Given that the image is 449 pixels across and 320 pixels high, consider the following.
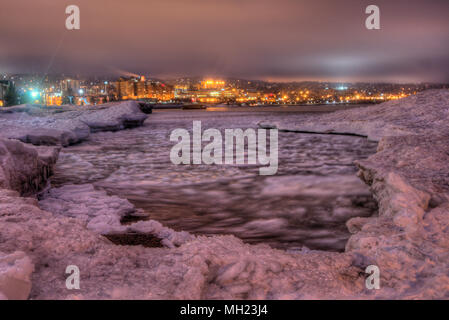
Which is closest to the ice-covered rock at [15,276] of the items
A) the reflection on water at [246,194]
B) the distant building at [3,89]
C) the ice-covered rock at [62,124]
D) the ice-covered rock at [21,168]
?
the reflection on water at [246,194]

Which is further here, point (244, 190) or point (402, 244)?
point (244, 190)

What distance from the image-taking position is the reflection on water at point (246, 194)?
12.1 feet

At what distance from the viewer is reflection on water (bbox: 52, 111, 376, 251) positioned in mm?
3676

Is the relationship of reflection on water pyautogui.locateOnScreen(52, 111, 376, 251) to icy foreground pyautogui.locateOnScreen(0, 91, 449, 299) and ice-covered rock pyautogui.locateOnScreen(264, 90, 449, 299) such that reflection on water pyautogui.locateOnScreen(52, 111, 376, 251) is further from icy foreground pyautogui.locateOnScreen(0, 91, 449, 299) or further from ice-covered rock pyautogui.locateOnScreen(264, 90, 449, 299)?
icy foreground pyautogui.locateOnScreen(0, 91, 449, 299)

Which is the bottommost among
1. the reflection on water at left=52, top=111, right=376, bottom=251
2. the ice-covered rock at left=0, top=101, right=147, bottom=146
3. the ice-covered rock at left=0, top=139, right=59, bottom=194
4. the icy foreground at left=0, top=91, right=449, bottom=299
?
the reflection on water at left=52, top=111, right=376, bottom=251

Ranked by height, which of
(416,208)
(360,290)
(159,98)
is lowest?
(360,290)

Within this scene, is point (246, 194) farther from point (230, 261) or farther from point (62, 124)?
point (62, 124)

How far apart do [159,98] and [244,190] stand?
136498 mm

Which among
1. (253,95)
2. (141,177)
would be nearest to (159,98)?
(253,95)

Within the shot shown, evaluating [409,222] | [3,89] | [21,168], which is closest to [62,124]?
[21,168]

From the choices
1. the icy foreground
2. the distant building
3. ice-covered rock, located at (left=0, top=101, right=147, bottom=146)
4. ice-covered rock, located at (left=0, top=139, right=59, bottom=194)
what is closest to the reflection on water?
the icy foreground

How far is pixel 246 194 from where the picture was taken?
215 inches

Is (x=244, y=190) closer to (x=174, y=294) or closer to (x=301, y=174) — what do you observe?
(x=301, y=174)
